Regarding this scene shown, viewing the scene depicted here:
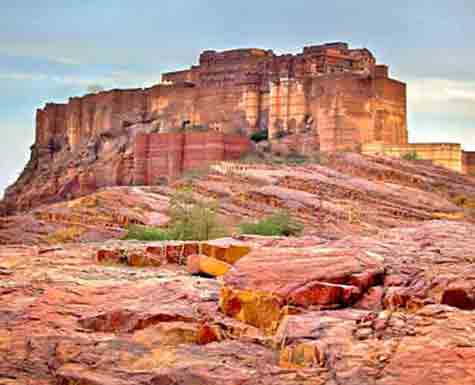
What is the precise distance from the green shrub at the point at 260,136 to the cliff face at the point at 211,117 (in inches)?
23.8

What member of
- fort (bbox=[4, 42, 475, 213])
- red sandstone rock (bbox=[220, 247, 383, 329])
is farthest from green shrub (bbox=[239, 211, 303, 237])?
fort (bbox=[4, 42, 475, 213])

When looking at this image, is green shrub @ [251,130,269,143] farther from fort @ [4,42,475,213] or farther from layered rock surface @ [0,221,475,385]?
layered rock surface @ [0,221,475,385]

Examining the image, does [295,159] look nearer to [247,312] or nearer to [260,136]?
[260,136]

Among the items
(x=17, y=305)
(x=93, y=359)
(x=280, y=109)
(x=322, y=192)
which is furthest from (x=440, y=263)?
(x=280, y=109)

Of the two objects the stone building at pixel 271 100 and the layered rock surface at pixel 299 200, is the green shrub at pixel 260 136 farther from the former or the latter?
the layered rock surface at pixel 299 200

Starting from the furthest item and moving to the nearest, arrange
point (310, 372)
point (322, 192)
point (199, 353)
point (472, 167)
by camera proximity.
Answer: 1. point (472, 167)
2. point (322, 192)
3. point (199, 353)
4. point (310, 372)

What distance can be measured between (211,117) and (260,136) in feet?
13.8

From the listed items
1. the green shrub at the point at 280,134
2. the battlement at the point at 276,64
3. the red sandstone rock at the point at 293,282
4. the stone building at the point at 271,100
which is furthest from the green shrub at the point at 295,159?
the red sandstone rock at the point at 293,282

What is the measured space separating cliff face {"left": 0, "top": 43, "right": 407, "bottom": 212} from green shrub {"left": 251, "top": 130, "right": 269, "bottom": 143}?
0.60 metres

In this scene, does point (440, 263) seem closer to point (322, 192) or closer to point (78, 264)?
point (78, 264)

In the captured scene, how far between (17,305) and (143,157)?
35761mm

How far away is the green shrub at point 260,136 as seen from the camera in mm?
45987

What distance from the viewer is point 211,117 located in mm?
49406

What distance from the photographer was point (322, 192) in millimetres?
33812
